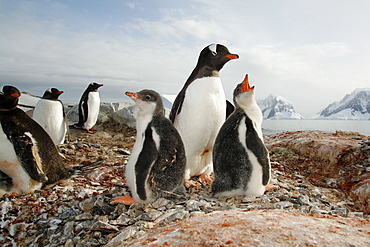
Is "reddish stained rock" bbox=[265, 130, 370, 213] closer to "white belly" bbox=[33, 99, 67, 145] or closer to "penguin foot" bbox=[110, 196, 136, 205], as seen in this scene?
"penguin foot" bbox=[110, 196, 136, 205]

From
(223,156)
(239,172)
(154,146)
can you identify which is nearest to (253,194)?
(239,172)

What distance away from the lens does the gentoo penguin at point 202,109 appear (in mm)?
4172

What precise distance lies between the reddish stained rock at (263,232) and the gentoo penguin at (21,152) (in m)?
2.54

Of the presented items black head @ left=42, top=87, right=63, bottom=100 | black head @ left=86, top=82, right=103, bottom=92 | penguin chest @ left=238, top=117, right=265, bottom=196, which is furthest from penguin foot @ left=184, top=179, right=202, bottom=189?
black head @ left=86, top=82, right=103, bottom=92

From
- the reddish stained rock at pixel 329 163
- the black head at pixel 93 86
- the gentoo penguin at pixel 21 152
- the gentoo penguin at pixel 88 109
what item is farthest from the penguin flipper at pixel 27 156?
the black head at pixel 93 86

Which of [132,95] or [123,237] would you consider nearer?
[123,237]

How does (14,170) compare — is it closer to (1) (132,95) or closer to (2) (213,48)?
(1) (132,95)

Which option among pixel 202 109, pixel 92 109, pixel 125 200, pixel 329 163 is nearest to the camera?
pixel 125 200

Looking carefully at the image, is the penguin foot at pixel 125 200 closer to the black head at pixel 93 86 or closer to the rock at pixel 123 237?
the rock at pixel 123 237

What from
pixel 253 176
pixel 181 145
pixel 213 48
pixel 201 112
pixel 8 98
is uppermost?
pixel 213 48

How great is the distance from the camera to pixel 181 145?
3406mm

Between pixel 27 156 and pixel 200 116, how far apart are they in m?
2.44

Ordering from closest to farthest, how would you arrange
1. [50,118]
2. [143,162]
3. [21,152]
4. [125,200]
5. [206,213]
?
[206,213] → [143,162] → [125,200] → [21,152] → [50,118]

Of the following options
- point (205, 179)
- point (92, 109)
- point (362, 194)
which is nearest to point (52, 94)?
point (92, 109)
